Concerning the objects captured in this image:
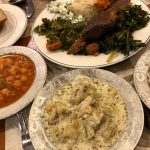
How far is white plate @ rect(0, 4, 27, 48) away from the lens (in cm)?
236

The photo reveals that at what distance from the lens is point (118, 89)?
1.63m

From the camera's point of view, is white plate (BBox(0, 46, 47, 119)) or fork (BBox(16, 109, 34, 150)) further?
white plate (BBox(0, 46, 47, 119))

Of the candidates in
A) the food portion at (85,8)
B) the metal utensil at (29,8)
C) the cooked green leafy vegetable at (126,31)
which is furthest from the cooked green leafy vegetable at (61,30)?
the metal utensil at (29,8)

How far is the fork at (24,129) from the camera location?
1613mm

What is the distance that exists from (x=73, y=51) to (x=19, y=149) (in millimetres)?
768

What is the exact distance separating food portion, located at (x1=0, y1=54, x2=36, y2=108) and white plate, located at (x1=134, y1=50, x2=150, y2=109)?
71cm

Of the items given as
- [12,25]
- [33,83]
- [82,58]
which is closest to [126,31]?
[82,58]

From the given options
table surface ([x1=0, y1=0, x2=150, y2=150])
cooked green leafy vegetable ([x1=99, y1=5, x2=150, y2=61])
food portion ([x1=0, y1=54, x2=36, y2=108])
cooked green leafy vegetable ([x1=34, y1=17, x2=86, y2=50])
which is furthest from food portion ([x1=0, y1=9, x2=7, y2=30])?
cooked green leafy vegetable ([x1=99, y1=5, x2=150, y2=61])

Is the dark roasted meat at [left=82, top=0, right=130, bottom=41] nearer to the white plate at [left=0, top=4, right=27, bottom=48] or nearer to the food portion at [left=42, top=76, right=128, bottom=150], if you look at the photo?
the food portion at [left=42, top=76, right=128, bottom=150]

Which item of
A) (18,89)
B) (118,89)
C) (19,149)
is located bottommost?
(19,149)

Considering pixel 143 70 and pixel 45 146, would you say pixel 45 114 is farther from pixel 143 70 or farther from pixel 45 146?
pixel 143 70

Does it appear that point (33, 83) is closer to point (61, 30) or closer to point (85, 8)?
point (61, 30)

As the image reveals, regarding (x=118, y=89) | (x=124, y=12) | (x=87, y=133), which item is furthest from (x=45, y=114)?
(x=124, y=12)

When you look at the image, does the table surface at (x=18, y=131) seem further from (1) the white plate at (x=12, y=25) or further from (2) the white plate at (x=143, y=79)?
(1) the white plate at (x=12, y=25)
